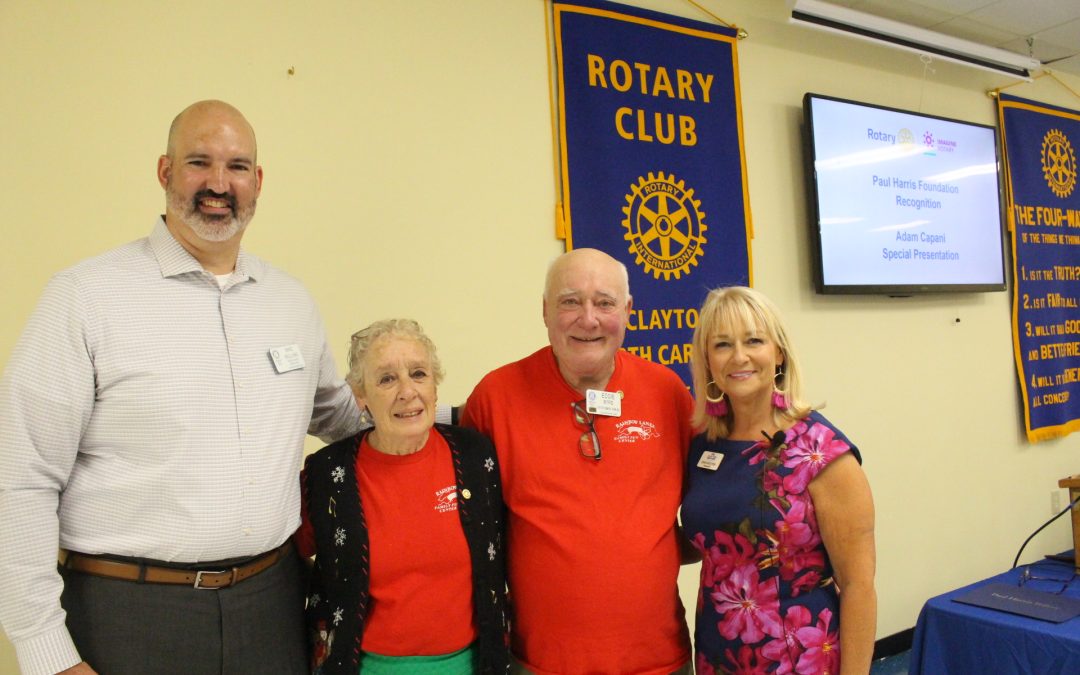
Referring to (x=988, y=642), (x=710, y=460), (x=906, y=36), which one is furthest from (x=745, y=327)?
(x=906, y=36)

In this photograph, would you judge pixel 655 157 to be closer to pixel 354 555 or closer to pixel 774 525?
pixel 774 525

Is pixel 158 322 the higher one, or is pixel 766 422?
pixel 158 322

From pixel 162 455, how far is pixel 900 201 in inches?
157

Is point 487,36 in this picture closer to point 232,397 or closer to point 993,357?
point 232,397

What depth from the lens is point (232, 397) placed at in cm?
158

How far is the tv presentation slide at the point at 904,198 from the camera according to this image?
396 centimetres

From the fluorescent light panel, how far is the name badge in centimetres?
254

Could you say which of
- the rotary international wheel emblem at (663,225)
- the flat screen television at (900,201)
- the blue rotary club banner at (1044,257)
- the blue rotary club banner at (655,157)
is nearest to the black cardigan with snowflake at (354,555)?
the blue rotary club banner at (655,157)

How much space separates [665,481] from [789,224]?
2456 mm

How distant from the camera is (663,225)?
3443 millimetres

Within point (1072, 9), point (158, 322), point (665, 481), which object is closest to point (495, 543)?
point (665, 481)

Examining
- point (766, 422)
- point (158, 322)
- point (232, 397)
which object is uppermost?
point (158, 322)

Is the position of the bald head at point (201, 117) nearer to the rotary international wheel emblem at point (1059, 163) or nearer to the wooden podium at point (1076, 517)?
the wooden podium at point (1076, 517)

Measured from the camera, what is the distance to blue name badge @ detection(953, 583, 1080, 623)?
259 cm
